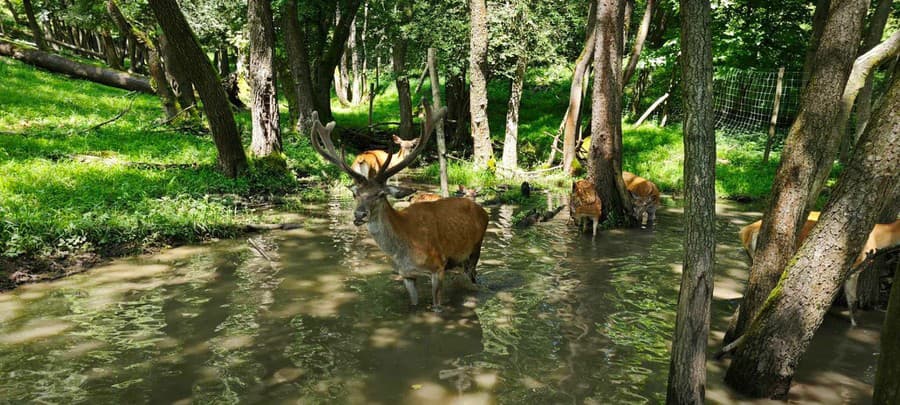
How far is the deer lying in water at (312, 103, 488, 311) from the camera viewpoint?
6.30 m

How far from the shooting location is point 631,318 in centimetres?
645

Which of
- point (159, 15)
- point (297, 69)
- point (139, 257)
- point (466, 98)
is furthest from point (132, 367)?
point (466, 98)

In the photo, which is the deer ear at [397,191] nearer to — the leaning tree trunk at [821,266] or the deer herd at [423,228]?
the deer herd at [423,228]

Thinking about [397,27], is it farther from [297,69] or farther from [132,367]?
[132,367]

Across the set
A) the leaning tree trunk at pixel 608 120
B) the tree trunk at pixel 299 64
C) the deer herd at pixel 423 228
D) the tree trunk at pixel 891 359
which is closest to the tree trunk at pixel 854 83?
the deer herd at pixel 423 228

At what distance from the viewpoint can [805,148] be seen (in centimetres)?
484

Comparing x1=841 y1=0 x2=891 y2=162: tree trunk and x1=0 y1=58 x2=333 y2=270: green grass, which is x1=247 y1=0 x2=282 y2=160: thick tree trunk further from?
x1=841 y1=0 x2=891 y2=162: tree trunk

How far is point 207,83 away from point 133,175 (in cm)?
230

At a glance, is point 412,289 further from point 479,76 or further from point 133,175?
point 479,76

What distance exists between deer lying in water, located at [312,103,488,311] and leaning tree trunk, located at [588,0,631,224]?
450 centimetres

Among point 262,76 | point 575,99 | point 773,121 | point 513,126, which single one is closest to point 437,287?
point 262,76

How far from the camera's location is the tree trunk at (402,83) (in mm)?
20000

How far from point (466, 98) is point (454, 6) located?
3882mm

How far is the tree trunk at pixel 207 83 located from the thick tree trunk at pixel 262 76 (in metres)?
0.94
